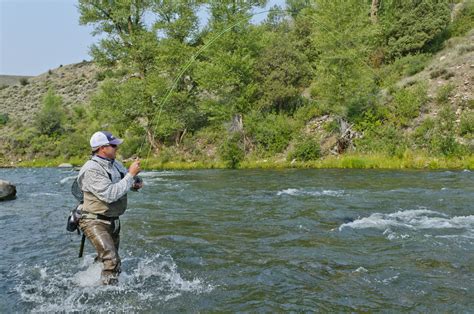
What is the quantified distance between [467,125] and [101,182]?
61.7 feet

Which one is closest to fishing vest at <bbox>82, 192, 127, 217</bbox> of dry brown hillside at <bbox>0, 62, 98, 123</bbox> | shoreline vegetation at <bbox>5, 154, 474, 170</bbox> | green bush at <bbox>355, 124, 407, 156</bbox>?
shoreline vegetation at <bbox>5, 154, 474, 170</bbox>

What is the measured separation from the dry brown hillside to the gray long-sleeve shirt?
55.1 meters

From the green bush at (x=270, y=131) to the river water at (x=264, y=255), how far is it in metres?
12.8

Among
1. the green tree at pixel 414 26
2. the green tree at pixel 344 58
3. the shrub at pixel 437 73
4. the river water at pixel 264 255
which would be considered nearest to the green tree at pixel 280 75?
the green tree at pixel 344 58

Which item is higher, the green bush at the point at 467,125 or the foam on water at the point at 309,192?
the green bush at the point at 467,125

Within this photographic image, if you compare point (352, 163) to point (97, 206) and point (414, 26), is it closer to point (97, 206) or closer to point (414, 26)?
point (414, 26)

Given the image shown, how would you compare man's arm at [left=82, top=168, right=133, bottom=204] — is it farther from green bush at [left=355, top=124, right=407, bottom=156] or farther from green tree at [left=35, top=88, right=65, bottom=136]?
green tree at [left=35, top=88, right=65, bottom=136]

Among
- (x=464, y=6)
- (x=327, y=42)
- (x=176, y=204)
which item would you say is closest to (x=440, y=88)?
(x=327, y=42)

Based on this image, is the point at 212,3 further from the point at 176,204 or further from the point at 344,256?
the point at 344,256

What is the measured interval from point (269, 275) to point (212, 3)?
24692 mm

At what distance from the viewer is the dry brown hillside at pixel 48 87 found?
62062mm

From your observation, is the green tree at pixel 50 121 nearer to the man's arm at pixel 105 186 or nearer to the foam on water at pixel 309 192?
the foam on water at pixel 309 192

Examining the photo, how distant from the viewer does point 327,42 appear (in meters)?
23.1

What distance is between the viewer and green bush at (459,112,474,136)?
19.9 m
